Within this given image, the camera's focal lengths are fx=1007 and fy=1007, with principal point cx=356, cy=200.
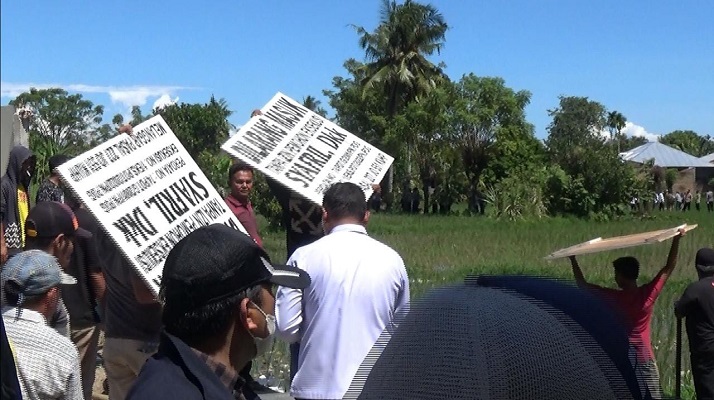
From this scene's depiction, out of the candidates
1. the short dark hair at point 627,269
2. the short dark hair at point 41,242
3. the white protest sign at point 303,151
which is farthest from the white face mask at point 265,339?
the short dark hair at point 627,269

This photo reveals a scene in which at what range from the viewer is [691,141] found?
14050 cm

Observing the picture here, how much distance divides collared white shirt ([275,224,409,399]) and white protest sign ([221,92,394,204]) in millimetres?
1389

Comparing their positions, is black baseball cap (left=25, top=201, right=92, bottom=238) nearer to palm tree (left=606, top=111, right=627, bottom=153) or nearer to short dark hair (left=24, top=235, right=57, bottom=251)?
short dark hair (left=24, top=235, right=57, bottom=251)

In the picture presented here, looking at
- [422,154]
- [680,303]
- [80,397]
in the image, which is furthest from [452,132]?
[80,397]

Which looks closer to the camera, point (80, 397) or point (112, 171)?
point (80, 397)

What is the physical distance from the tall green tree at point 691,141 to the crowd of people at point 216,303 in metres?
129

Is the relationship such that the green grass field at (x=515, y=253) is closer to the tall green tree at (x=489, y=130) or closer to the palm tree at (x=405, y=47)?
the tall green tree at (x=489, y=130)

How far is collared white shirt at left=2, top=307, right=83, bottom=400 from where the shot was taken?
3576 mm

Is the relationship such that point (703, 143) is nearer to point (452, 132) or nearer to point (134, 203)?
point (452, 132)

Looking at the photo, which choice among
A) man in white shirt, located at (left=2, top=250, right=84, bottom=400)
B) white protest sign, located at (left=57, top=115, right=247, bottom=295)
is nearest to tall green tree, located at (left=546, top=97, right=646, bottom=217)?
white protest sign, located at (left=57, top=115, right=247, bottom=295)

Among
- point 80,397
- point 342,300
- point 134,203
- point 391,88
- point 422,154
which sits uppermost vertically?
point 391,88

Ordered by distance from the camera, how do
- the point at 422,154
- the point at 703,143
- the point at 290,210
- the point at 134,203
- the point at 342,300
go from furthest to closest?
1. the point at 703,143
2. the point at 422,154
3. the point at 290,210
4. the point at 134,203
5. the point at 342,300

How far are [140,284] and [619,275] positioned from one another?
3527 millimetres

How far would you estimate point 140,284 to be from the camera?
4672 mm
